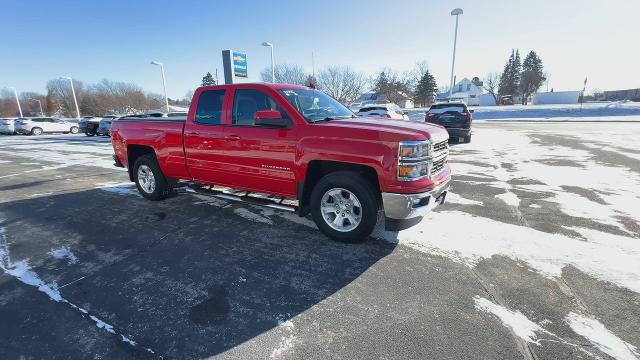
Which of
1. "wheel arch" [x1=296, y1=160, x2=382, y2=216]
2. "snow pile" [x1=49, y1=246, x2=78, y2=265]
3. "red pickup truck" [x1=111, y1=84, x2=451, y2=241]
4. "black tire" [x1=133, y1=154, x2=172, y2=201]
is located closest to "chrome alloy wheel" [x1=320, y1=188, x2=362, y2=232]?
"red pickup truck" [x1=111, y1=84, x2=451, y2=241]

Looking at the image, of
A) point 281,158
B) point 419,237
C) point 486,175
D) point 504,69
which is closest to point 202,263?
point 281,158

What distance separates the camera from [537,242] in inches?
157

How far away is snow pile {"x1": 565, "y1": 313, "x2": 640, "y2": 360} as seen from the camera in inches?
89.4

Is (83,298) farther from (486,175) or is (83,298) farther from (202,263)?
(486,175)

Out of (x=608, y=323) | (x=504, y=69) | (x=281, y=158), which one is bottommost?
(x=608, y=323)

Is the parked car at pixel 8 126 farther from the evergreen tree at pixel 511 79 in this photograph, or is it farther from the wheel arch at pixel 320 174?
the evergreen tree at pixel 511 79

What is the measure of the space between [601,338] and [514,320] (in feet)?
1.86

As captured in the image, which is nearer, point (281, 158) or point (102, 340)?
point (102, 340)

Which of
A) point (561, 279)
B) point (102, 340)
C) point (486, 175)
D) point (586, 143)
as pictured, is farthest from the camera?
point (586, 143)

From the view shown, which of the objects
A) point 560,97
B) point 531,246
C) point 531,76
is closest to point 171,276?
point 531,246

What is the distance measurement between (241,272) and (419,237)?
2.29 meters

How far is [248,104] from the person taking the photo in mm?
4594

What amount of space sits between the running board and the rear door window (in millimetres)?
1131

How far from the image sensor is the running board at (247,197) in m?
4.41
